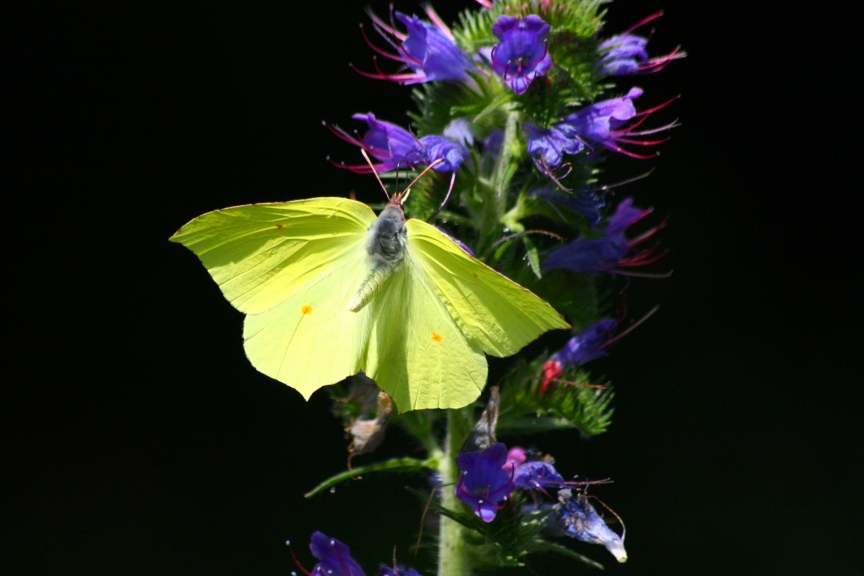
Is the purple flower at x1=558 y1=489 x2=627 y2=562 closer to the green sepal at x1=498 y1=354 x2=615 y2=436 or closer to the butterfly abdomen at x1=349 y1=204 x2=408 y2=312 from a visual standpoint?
the green sepal at x1=498 y1=354 x2=615 y2=436

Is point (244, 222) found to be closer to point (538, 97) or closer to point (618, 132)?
point (538, 97)

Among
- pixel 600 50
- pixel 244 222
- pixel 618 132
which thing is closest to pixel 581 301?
pixel 618 132

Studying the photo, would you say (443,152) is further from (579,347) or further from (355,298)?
(579,347)

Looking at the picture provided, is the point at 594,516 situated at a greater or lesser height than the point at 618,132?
lesser

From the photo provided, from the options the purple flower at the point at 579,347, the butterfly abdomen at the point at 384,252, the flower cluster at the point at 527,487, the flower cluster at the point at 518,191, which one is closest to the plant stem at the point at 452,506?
the flower cluster at the point at 518,191

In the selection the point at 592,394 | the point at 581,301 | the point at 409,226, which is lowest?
the point at 592,394

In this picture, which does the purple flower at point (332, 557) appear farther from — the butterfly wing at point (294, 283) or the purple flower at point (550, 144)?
the purple flower at point (550, 144)
